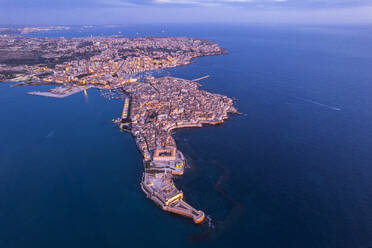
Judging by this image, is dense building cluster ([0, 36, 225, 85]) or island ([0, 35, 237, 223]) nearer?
island ([0, 35, 237, 223])

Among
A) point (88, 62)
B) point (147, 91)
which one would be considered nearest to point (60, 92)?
point (147, 91)

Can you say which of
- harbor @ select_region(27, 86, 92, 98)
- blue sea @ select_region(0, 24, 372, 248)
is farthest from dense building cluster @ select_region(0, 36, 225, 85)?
blue sea @ select_region(0, 24, 372, 248)

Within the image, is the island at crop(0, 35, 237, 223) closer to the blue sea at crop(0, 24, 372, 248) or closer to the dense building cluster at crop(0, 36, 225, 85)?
the dense building cluster at crop(0, 36, 225, 85)

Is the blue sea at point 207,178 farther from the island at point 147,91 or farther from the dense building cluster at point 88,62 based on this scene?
the dense building cluster at point 88,62

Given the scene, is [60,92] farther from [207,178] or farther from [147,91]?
[207,178]

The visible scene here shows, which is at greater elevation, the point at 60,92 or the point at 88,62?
the point at 88,62
